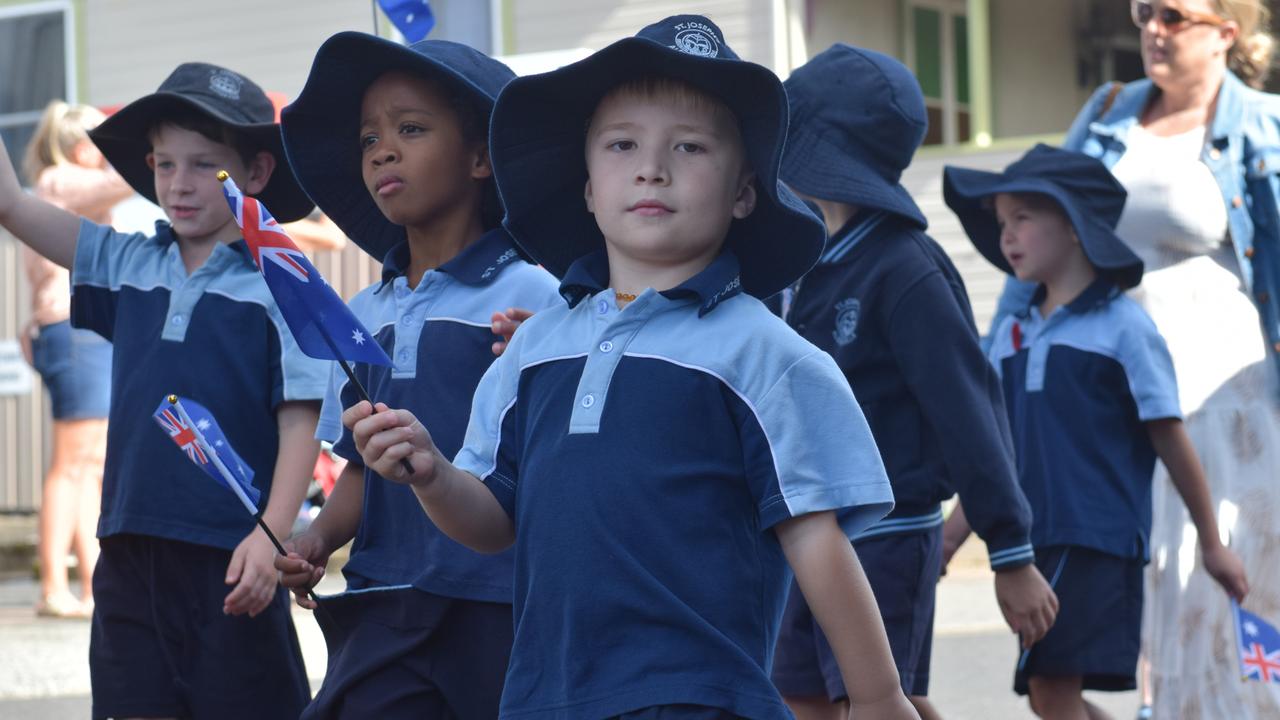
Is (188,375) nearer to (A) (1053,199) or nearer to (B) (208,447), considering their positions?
(B) (208,447)

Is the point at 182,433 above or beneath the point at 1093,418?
above

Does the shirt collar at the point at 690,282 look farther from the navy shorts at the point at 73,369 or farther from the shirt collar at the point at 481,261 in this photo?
the navy shorts at the point at 73,369

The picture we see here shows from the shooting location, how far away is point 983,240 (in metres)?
6.00

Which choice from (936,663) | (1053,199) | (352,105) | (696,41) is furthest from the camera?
(936,663)

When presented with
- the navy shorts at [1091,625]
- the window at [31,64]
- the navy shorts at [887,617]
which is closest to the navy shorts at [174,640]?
the navy shorts at [887,617]

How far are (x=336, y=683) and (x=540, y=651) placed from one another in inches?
32.1

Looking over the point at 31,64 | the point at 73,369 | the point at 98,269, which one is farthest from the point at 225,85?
the point at 31,64

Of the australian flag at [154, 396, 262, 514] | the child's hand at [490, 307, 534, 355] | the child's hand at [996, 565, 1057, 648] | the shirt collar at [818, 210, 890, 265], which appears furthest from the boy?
the child's hand at [996, 565, 1057, 648]

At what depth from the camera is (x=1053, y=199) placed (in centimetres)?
540

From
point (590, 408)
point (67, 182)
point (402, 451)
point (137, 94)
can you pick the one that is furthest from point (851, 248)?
point (137, 94)

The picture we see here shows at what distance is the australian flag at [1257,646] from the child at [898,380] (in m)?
1.36

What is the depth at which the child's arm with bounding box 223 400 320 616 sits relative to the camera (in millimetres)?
3984

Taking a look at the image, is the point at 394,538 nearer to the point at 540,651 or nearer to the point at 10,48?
the point at 540,651

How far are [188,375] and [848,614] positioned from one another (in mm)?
2047
